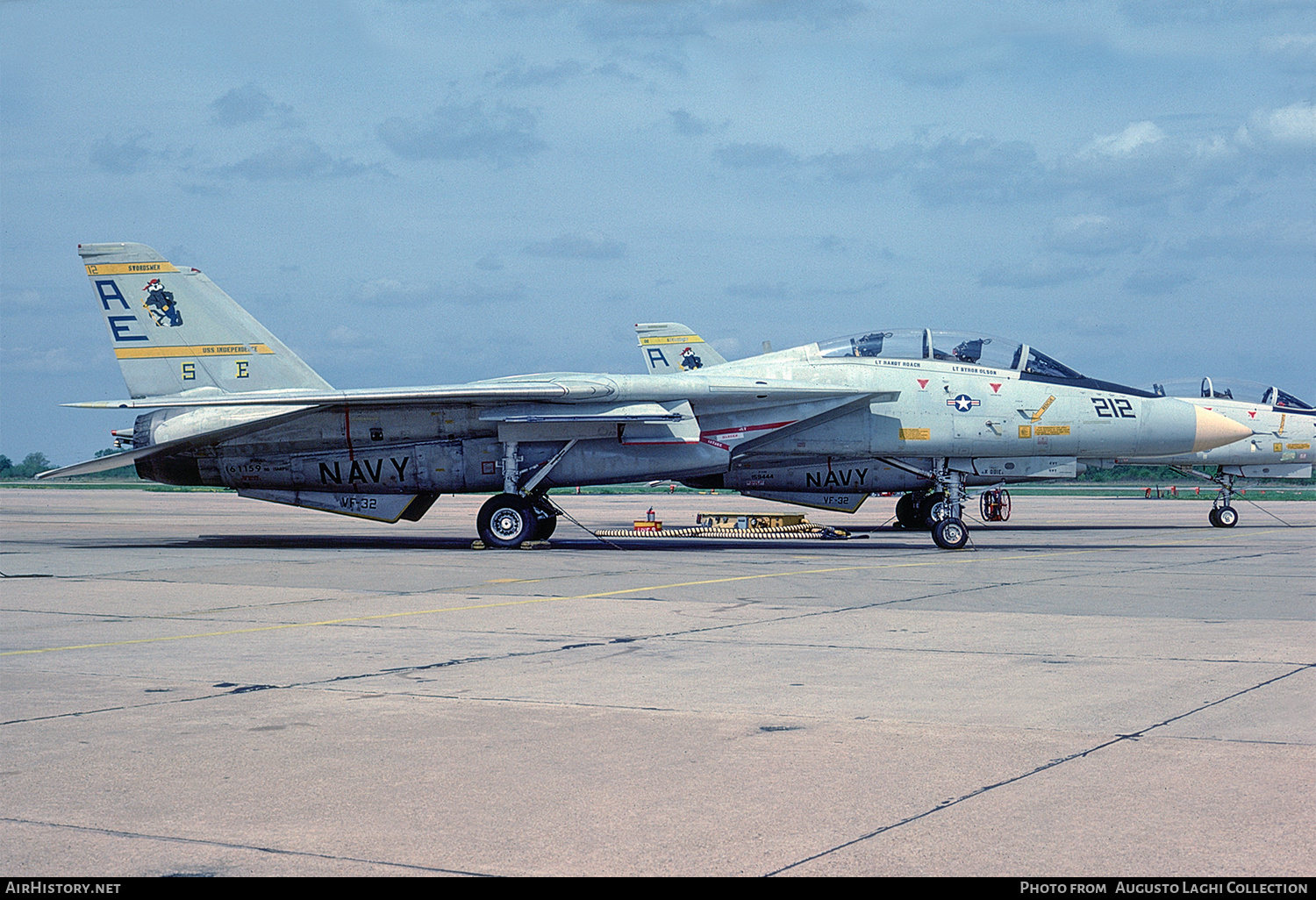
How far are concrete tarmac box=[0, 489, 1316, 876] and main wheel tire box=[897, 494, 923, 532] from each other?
11.1m

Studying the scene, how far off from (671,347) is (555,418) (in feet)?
51.6

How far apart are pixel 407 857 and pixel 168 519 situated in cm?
2941

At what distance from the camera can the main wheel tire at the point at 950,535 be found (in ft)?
58.2

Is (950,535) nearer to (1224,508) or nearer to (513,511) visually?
(513,511)

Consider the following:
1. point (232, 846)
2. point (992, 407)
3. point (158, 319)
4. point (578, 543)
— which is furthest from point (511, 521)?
point (232, 846)

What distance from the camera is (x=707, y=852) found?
3.85m

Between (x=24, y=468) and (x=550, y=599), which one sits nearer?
→ (x=550, y=599)

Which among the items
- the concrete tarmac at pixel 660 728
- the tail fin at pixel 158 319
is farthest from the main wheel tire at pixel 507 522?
the concrete tarmac at pixel 660 728

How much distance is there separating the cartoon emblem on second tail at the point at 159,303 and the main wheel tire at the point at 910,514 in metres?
13.5

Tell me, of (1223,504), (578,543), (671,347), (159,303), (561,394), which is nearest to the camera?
(561,394)

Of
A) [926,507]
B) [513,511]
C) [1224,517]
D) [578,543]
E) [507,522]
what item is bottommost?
[1224,517]

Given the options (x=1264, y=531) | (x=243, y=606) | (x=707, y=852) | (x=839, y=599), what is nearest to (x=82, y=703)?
(x=707, y=852)

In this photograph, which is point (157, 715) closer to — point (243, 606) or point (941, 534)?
point (243, 606)

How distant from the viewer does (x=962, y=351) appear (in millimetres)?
18438
